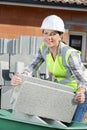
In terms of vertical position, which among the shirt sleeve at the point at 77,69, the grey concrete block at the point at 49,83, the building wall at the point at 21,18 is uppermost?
the building wall at the point at 21,18

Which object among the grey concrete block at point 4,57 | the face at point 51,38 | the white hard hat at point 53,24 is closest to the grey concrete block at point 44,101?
the face at point 51,38

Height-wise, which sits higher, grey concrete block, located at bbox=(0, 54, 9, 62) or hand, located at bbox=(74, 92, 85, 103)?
grey concrete block, located at bbox=(0, 54, 9, 62)

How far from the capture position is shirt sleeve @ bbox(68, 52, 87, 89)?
3.69 meters

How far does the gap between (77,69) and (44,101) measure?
37 cm

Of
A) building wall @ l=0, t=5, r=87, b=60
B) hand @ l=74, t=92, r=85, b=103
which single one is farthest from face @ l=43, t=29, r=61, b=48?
building wall @ l=0, t=5, r=87, b=60

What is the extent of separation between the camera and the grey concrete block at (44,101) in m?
3.71

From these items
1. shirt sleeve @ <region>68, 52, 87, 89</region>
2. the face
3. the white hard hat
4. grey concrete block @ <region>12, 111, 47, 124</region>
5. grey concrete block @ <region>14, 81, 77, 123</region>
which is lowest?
grey concrete block @ <region>12, 111, 47, 124</region>

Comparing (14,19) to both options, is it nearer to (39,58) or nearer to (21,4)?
(21,4)

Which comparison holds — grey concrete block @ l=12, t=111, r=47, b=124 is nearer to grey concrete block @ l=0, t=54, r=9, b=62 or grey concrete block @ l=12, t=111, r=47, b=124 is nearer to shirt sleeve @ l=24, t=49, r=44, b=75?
shirt sleeve @ l=24, t=49, r=44, b=75

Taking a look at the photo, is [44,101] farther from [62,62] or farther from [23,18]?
[23,18]

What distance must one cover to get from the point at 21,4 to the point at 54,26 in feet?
24.0

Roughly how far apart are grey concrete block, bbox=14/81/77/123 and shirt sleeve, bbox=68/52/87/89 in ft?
0.41

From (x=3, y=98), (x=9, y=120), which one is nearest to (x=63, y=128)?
(x=9, y=120)

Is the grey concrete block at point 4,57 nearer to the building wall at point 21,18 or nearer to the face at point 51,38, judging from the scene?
Answer: the building wall at point 21,18
